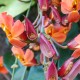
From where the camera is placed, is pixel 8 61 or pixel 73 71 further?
pixel 8 61

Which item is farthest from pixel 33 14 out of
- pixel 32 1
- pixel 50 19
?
pixel 50 19

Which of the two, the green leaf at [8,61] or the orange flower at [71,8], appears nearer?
the orange flower at [71,8]

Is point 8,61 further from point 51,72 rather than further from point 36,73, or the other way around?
point 51,72

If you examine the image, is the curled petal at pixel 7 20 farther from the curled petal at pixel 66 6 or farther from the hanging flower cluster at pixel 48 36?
the curled petal at pixel 66 6

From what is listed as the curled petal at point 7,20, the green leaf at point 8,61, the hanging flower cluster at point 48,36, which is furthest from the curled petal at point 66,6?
the green leaf at point 8,61

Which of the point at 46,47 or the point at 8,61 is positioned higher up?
the point at 46,47

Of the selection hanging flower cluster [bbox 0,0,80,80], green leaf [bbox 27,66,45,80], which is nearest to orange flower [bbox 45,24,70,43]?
hanging flower cluster [bbox 0,0,80,80]

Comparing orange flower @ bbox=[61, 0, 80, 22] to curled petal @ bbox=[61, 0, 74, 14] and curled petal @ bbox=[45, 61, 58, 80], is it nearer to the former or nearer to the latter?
curled petal @ bbox=[61, 0, 74, 14]

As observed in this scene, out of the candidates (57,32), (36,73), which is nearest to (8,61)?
(36,73)
